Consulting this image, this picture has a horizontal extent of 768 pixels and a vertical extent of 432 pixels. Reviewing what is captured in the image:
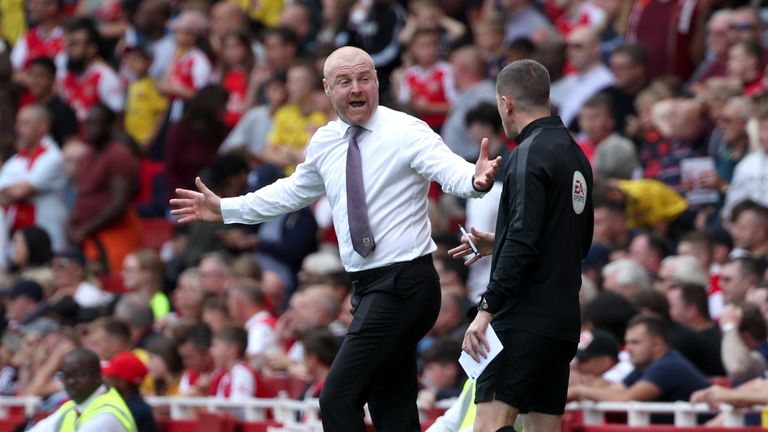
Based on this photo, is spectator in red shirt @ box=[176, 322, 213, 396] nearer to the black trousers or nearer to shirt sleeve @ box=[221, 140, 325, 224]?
shirt sleeve @ box=[221, 140, 325, 224]

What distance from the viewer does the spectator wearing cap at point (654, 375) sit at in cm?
988

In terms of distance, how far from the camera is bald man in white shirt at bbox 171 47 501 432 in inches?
300

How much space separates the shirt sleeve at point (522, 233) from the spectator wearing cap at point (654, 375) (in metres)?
2.96

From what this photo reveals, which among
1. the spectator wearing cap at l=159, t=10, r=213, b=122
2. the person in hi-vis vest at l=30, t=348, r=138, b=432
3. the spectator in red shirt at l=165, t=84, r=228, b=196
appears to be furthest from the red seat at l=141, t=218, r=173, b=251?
the person in hi-vis vest at l=30, t=348, r=138, b=432

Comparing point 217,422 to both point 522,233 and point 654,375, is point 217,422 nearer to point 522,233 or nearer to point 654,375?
point 654,375

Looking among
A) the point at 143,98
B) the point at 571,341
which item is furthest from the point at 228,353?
the point at 143,98

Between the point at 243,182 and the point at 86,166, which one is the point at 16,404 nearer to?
the point at 243,182

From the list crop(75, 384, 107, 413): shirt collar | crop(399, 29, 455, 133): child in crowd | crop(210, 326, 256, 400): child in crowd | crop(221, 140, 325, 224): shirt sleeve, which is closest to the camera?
crop(221, 140, 325, 224): shirt sleeve

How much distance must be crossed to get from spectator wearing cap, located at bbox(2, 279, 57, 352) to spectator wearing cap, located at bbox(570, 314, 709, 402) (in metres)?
6.35

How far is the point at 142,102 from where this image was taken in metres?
19.3

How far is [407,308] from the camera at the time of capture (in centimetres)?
766

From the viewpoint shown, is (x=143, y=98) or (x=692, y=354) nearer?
(x=692, y=354)

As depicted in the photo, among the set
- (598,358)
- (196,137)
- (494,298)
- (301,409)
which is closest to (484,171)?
(494,298)

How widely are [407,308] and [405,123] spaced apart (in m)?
0.84
